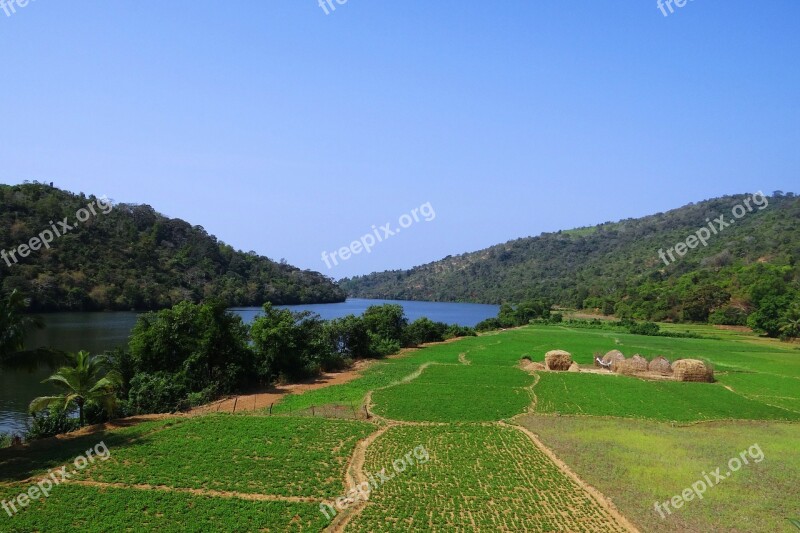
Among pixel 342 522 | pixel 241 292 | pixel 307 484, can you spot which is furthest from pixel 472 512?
pixel 241 292

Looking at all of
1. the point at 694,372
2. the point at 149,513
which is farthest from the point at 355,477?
the point at 694,372

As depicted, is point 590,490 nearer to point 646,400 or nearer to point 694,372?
point 646,400

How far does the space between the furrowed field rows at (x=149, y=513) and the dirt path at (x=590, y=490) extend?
9.95 metres

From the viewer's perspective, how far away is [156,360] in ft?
110

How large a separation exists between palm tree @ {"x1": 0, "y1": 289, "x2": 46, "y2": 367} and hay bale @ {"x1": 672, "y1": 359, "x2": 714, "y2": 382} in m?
45.3

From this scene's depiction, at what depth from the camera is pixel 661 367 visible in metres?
42.7

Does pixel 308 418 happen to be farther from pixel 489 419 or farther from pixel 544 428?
pixel 544 428

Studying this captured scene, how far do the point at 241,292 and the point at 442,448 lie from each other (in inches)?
4824

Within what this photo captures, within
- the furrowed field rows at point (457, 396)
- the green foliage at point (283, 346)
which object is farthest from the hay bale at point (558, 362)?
the green foliage at point (283, 346)

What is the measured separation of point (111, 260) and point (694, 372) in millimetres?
107071

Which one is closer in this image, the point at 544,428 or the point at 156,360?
the point at 544,428

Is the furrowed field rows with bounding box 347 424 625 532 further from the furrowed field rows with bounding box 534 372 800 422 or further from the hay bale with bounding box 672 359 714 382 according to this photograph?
the hay bale with bounding box 672 359 714 382

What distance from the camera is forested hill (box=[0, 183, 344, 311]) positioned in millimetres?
84625

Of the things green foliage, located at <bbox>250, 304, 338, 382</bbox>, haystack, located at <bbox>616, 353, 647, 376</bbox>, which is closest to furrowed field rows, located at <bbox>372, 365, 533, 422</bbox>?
haystack, located at <bbox>616, 353, 647, 376</bbox>
